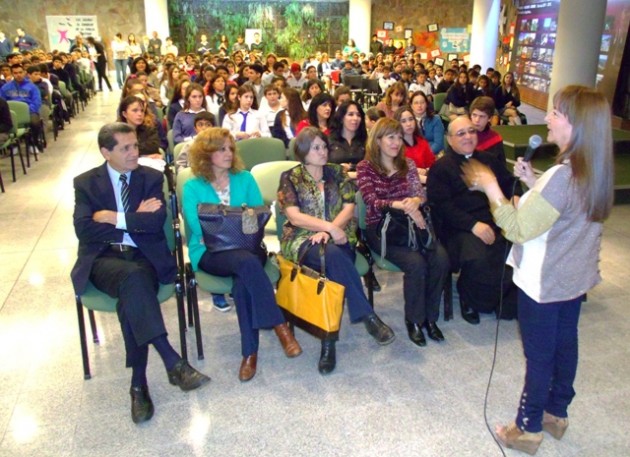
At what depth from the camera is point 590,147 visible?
6.36 ft

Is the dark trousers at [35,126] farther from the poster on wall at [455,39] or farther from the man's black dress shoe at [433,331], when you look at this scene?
the poster on wall at [455,39]

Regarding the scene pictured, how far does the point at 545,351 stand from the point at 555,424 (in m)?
0.49

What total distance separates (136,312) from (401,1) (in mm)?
20395

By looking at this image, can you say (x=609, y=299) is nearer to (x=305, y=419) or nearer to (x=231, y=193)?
(x=305, y=419)

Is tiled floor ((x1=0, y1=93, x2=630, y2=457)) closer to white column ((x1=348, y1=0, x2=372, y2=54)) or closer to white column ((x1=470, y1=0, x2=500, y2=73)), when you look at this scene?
white column ((x1=470, y1=0, x2=500, y2=73))

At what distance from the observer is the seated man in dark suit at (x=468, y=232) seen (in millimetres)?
3492

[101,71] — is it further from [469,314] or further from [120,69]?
[469,314]

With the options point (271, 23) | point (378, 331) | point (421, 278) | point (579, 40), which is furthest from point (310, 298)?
point (271, 23)

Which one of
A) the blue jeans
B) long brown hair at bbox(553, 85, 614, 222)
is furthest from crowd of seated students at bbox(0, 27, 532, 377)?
the blue jeans

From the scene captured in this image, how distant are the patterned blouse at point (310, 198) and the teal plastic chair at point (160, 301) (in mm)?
641

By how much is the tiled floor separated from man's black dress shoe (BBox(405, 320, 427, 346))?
0.05 m

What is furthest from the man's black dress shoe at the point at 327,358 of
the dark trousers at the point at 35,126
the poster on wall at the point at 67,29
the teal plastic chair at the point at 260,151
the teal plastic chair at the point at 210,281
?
the poster on wall at the point at 67,29

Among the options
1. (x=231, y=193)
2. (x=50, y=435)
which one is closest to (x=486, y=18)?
(x=231, y=193)

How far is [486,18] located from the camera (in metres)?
15.0
